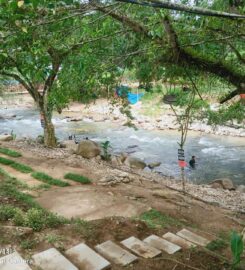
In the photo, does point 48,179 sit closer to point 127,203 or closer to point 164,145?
point 127,203

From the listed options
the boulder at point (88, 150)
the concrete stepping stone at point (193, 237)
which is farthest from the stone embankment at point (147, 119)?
the concrete stepping stone at point (193, 237)

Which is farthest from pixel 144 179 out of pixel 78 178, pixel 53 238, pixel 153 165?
pixel 53 238

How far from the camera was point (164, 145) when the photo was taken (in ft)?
58.3

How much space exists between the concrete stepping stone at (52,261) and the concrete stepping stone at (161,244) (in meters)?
1.13

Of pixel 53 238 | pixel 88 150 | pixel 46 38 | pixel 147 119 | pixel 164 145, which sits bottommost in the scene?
pixel 164 145

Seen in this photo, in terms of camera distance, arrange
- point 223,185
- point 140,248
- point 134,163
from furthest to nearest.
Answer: point 134,163 < point 223,185 < point 140,248

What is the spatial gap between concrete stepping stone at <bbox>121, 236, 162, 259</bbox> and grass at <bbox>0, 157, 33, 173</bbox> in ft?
16.0

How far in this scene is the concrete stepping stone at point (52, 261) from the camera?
3.08 m

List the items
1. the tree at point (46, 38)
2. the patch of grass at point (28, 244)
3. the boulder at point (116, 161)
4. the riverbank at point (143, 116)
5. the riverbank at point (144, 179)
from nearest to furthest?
the tree at point (46, 38), the patch of grass at point (28, 244), the riverbank at point (144, 179), the boulder at point (116, 161), the riverbank at point (143, 116)

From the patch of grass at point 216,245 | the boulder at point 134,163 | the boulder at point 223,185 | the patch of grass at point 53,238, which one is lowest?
the boulder at point 223,185

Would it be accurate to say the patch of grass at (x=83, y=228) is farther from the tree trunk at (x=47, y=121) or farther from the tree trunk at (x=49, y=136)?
the tree trunk at (x=49, y=136)

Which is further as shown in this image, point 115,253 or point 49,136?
point 49,136

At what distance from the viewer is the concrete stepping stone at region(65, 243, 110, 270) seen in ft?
10.3

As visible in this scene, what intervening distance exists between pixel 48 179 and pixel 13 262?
4.23 meters
